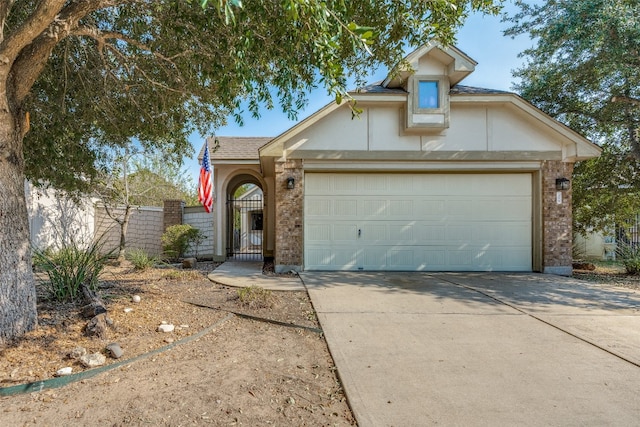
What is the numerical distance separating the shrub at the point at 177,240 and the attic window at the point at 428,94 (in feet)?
27.9

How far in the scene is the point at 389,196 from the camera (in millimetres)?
8594

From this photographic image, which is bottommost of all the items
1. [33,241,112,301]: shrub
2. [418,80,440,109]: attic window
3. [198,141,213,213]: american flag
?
[33,241,112,301]: shrub

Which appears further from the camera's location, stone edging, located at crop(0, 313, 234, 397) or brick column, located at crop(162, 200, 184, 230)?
brick column, located at crop(162, 200, 184, 230)

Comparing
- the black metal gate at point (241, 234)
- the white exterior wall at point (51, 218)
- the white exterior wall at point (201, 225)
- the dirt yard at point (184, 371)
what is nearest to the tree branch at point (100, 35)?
the dirt yard at point (184, 371)

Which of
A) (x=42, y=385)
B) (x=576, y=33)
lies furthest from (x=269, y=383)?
(x=576, y=33)

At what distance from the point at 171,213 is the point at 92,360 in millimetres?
10866

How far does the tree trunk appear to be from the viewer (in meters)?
3.54

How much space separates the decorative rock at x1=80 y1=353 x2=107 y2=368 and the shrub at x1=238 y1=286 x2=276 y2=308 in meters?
2.02

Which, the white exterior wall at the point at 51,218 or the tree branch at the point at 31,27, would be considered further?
the white exterior wall at the point at 51,218

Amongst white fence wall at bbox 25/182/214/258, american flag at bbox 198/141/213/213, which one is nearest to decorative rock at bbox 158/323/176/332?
american flag at bbox 198/141/213/213

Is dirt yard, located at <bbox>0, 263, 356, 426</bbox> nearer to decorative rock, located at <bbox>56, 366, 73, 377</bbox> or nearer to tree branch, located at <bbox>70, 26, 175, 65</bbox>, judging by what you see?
decorative rock, located at <bbox>56, 366, 73, 377</bbox>

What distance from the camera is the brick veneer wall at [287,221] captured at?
820 cm

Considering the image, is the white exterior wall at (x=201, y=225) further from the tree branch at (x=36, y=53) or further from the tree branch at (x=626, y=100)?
the tree branch at (x=626, y=100)

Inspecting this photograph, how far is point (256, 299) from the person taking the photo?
16.6 feet
